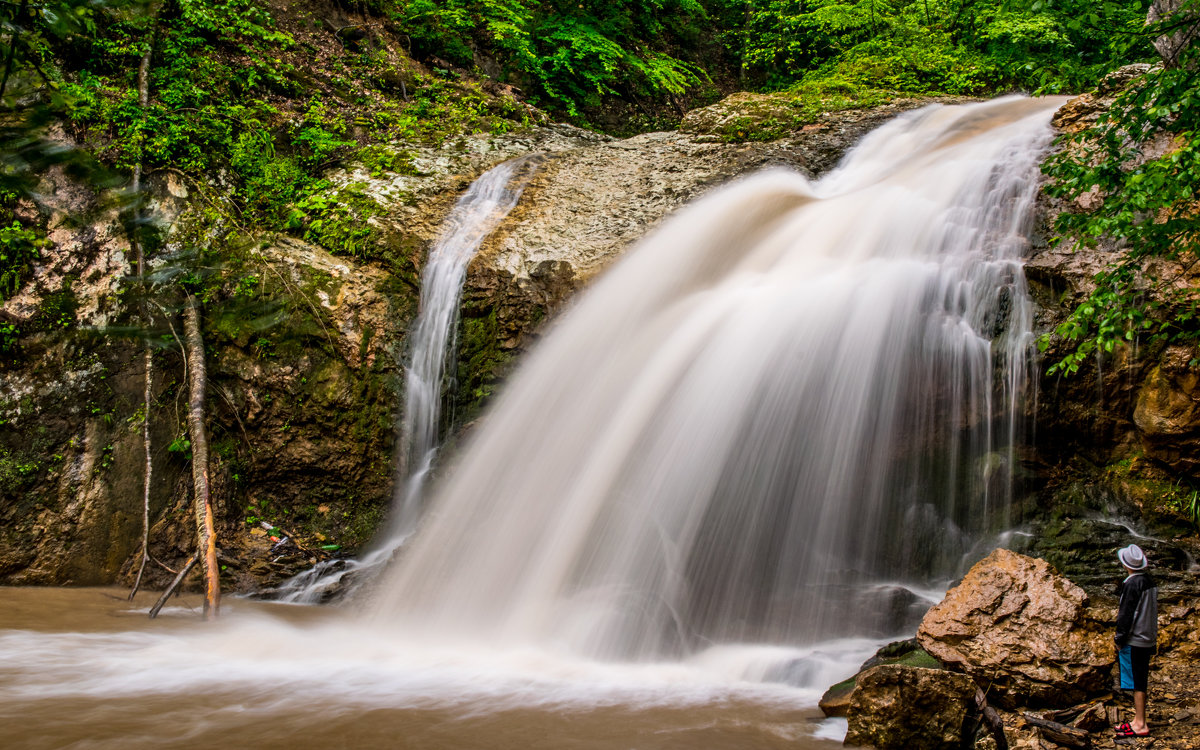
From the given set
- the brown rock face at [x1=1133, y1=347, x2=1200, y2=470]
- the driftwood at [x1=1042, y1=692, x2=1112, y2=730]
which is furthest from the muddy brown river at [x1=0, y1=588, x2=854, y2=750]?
the brown rock face at [x1=1133, y1=347, x2=1200, y2=470]

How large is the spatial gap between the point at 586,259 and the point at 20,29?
670 cm

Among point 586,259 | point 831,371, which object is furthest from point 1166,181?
point 586,259

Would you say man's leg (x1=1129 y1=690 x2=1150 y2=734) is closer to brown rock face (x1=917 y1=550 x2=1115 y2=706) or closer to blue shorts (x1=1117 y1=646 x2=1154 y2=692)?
blue shorts (x1=1117 y1=646 x2=1154 y2=692)

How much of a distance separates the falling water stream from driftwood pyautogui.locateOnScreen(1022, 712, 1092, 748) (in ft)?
3.35

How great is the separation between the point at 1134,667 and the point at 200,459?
696 cm

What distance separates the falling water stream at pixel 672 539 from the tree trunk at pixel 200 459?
371mm

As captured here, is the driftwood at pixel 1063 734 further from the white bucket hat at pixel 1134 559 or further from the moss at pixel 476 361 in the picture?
the moss at pixel 476 361

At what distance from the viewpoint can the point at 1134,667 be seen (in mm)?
3516

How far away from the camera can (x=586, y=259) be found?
7.83 m

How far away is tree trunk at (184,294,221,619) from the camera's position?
18.9 ft

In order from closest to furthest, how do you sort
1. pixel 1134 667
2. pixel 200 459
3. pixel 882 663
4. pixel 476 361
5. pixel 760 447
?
pixel 1134 667 < pixel 882 663 < pixel 760 447 < pixel 200 459 < pixel 476 361

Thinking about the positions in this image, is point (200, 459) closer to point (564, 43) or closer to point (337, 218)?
point (337, 218)

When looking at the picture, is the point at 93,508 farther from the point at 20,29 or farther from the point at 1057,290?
the point at 1057,290

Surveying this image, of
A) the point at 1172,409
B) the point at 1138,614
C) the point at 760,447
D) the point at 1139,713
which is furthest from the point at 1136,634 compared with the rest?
the point at 760,447
